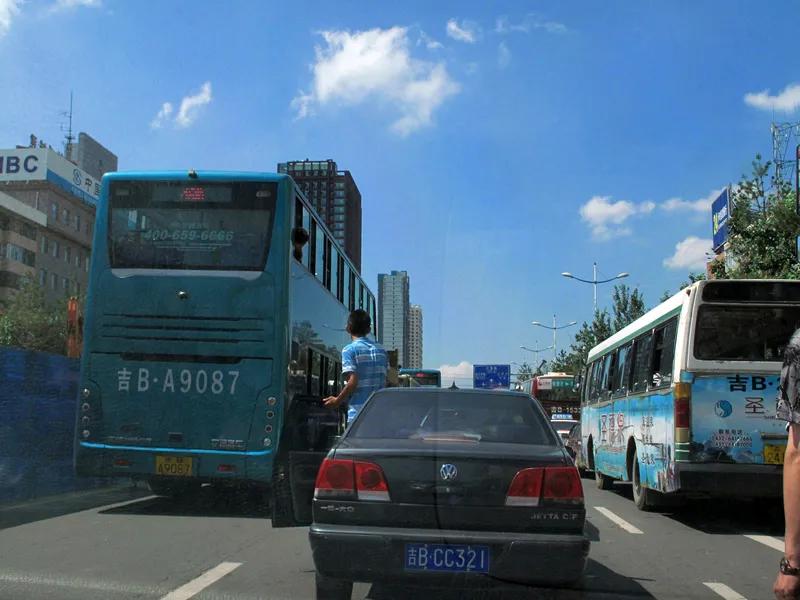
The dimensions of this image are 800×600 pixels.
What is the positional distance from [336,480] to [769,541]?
18.2ft

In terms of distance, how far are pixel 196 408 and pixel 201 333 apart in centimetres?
84

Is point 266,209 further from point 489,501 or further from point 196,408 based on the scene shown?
point 489,501

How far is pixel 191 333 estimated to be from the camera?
862 centimetres

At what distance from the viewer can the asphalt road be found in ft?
17.5

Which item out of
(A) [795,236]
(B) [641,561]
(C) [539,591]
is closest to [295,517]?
(C) [539,591]

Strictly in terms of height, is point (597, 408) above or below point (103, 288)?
below

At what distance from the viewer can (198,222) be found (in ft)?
29.1

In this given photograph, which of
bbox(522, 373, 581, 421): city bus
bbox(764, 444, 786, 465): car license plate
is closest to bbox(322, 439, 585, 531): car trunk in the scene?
bbox(764, 444, 786, 465): car license plate

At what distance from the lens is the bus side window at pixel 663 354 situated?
29.5ft

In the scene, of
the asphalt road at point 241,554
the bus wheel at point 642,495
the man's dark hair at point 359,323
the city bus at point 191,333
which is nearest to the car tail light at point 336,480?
the asphalt road at point 241,554

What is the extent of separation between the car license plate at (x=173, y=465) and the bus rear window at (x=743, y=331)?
18.8 ft

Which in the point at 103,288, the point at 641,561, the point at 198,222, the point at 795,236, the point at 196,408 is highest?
the point at 795,236

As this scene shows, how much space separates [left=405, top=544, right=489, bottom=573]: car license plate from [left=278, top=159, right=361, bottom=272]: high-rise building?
39.1ft

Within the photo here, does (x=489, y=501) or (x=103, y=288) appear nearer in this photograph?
(x=489, y=501)
